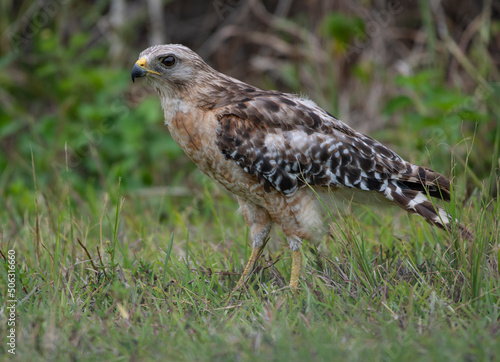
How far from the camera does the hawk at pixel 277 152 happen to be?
4086 mm

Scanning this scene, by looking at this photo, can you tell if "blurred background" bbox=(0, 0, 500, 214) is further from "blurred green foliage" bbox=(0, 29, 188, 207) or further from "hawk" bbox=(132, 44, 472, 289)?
"hawk" bbox=(132, 44, 472, 289)

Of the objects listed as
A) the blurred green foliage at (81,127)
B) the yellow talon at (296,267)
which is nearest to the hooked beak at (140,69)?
the yellow talon at (296,267)

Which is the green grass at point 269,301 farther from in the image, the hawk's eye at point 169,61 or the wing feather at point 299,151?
the hawk's eye at point 169,61

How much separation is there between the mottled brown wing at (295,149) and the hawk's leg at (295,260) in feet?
1.10

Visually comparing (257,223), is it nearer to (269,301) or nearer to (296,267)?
(296,267)

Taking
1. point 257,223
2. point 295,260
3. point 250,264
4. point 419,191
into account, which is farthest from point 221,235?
point 419,191

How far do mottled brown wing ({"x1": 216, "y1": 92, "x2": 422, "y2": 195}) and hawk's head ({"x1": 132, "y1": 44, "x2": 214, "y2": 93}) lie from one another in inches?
13.9

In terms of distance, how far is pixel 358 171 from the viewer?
418 cm

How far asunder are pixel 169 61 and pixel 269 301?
70.9 inches

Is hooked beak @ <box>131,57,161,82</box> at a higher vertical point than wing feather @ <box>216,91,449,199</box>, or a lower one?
higher

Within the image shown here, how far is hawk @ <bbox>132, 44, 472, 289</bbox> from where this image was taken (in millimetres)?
4086

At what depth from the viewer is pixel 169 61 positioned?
14.0 feet

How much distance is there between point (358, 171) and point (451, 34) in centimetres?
498

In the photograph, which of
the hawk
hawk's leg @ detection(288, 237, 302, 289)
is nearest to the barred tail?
the hawk
